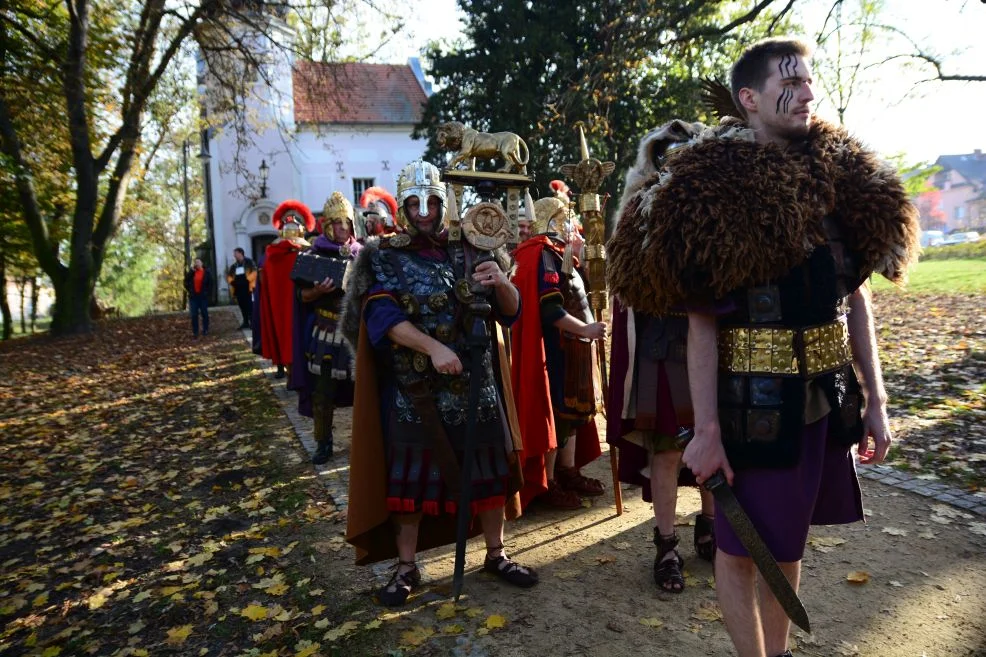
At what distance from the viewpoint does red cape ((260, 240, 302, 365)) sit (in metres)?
6.87

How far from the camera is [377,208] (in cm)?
650

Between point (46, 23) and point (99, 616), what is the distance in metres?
14.5

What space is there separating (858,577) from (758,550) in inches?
66.0

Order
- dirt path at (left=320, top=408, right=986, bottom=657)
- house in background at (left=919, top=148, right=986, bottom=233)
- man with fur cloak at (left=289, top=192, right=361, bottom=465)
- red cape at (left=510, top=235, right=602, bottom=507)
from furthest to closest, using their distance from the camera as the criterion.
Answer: house in background at (left=919, top=148, right=986, bottom=233) → man with fur cloak at (left=289, top=192, right=361, bottom=465) → red cape at (left=510, top=235, right=602, bottom=507) → dirt path at (left=320, top=408, right=986, bottom=657)

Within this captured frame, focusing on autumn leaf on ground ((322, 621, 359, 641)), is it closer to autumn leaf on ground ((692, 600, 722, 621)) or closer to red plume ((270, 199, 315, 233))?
autumn leaf on ground ((692, 600, 722, 621))

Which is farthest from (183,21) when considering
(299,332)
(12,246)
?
(299,332)

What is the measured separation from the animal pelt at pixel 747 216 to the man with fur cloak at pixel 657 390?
39.4 inches

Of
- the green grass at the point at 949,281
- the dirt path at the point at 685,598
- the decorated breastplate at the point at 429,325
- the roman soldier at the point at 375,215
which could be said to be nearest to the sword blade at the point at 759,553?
the dirt path at the point at 685,598

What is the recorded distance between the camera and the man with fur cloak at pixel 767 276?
186 centimetres

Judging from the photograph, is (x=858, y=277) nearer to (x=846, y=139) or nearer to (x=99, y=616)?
(x=846, y=139)

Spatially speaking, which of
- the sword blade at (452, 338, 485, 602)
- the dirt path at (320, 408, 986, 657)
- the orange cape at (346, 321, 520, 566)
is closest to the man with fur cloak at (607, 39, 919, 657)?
the dirt path at (320, 408, 986, 657)

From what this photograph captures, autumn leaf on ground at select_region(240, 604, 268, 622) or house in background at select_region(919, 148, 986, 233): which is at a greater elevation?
house in background at select_region(919, 148, 986, 233)

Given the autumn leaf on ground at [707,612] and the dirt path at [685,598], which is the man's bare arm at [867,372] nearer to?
the dirt path at [685,598]

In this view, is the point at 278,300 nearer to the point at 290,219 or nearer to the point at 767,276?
the point at 290,219
